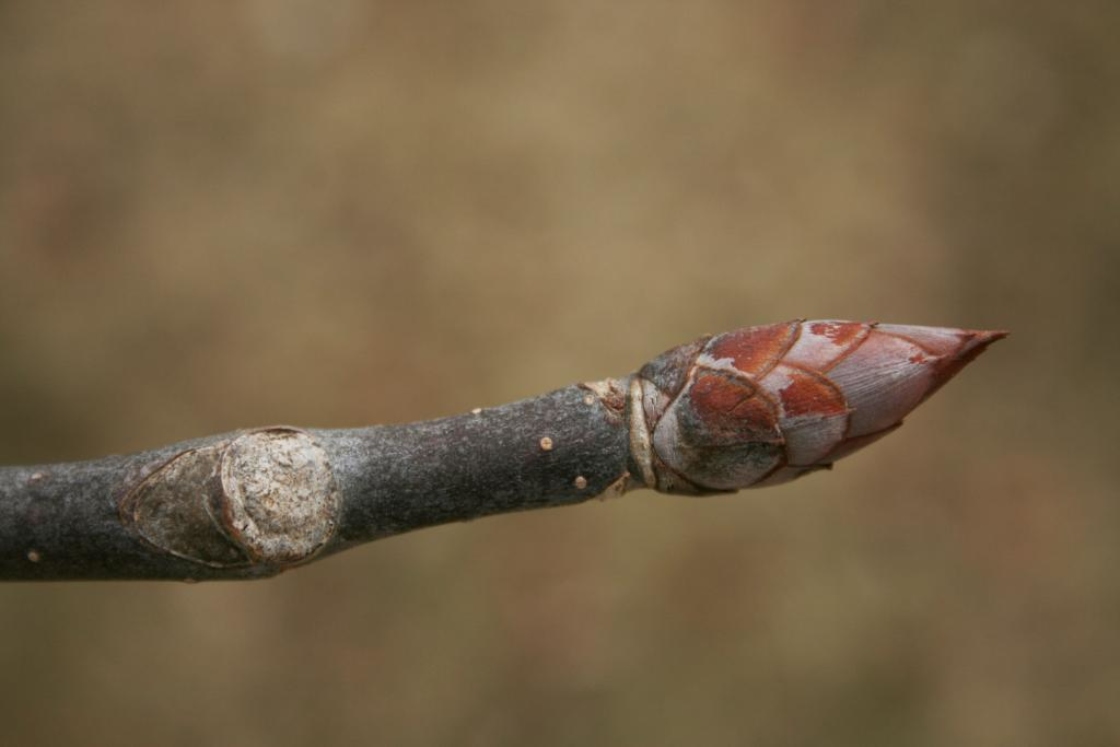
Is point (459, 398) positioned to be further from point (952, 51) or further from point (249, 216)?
point (952, 51)

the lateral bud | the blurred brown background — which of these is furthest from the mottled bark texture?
the blurred brown background

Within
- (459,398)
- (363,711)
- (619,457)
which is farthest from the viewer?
(459,398)

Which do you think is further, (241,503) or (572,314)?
(572,314)

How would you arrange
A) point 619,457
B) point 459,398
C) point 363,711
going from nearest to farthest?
point 619,457 < point 363,711 < point 459,398

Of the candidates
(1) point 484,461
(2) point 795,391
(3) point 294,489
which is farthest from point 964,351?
(3) point 294,489

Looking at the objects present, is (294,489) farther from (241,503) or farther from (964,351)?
(964,351)

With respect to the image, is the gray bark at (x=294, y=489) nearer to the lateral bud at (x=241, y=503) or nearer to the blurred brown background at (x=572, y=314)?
the lateral bud at (x=241, y=503)

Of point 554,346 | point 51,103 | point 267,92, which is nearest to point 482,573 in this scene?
point 554,346
